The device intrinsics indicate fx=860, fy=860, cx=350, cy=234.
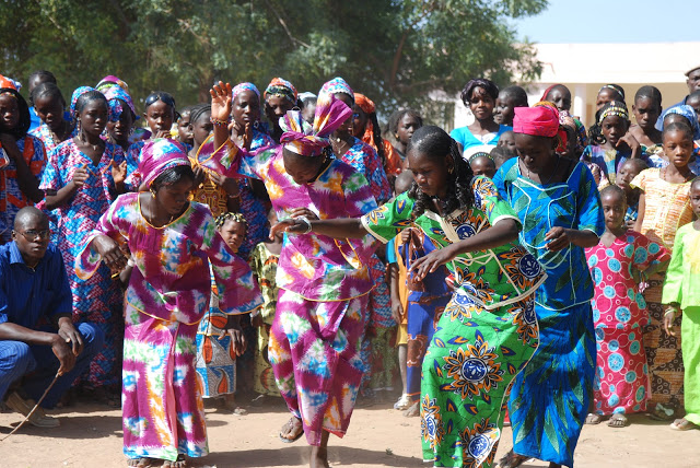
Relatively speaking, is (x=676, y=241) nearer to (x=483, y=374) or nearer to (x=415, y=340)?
(x=415, y=340)

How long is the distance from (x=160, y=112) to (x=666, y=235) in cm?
446

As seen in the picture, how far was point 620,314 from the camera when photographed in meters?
6.93

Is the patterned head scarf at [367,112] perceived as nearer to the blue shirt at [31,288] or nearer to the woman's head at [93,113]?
the woman's head at [93,113]

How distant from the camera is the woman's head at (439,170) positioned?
4184 millimetres

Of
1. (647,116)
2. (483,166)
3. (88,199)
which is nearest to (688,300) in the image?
(483,166)

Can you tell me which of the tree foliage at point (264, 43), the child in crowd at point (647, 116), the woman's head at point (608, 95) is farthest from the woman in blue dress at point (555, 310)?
the tree foliage at point (264, 43)

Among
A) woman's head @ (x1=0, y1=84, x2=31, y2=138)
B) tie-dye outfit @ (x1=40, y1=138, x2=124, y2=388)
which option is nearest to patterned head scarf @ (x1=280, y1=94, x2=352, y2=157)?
tie-dye outfit @ (x1=40, y1=138, x2=124, y2=388)

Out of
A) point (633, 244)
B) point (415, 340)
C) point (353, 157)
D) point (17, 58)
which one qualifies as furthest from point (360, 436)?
point (17, 58)

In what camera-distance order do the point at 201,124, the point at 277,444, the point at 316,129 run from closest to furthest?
the point at 316,129, the point at 277,444, the point at 201,124

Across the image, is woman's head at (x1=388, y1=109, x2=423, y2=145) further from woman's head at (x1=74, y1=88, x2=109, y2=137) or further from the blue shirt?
the blue shirt

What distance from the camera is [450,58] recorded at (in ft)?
63.7

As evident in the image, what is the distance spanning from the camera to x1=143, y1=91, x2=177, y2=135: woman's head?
7.58m

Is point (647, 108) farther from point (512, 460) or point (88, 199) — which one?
point (88, 199)

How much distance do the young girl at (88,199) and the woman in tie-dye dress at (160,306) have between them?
1.70 m
